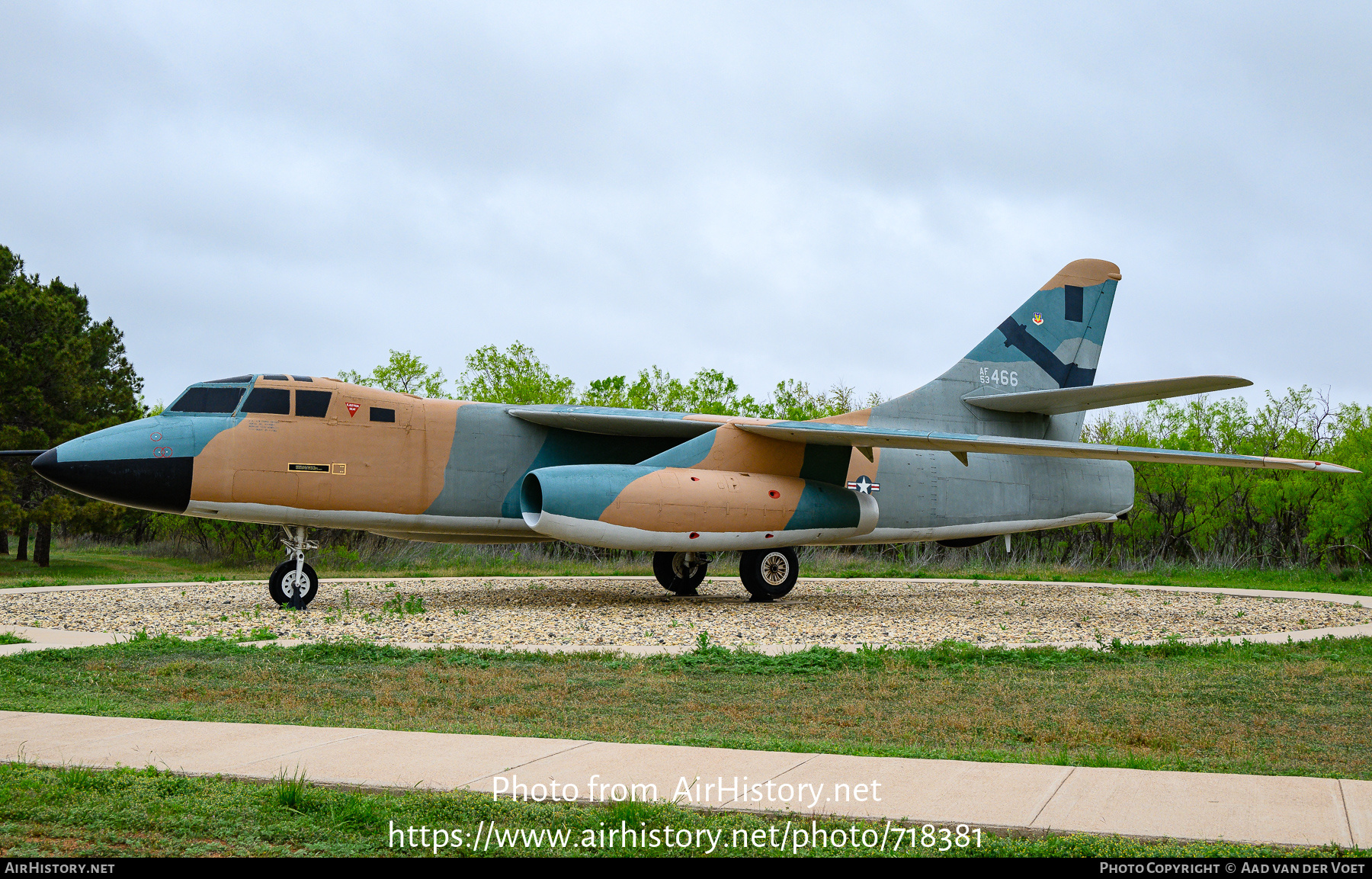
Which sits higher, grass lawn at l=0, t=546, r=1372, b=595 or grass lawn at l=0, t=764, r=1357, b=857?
grass lawn at l=0, t=764, r=1357, b=857

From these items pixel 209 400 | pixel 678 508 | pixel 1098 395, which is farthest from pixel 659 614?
pixel 1098 395

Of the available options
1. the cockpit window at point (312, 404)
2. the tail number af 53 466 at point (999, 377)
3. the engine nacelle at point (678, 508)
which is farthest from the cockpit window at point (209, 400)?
the tail number af 53 466 at point (999, 377)

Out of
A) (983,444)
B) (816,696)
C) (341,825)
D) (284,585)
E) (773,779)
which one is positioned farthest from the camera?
(983,444)

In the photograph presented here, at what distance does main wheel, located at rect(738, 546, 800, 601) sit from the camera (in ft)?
52.7

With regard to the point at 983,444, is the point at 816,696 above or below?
below

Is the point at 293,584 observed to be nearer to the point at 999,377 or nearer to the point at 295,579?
the point at 295,579

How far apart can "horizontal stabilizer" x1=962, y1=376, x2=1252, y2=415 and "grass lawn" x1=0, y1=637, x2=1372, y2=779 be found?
4.37m

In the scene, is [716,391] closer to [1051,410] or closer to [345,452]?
[1051,410]

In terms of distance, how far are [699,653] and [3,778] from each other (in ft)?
20.2

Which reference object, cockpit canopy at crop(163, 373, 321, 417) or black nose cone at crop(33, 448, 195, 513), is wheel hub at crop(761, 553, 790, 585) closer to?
cockpit canopy at crop(163, 373, 321, 417)

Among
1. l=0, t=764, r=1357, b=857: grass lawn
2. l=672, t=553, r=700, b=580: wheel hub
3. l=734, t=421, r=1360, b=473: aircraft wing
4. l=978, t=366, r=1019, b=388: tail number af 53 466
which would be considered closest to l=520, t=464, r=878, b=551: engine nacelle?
l=734, t=421, r=1360, b=473: aircraft wing

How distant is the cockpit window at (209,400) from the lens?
532 inches

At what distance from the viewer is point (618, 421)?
51.8ft

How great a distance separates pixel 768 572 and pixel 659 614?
2.85m
